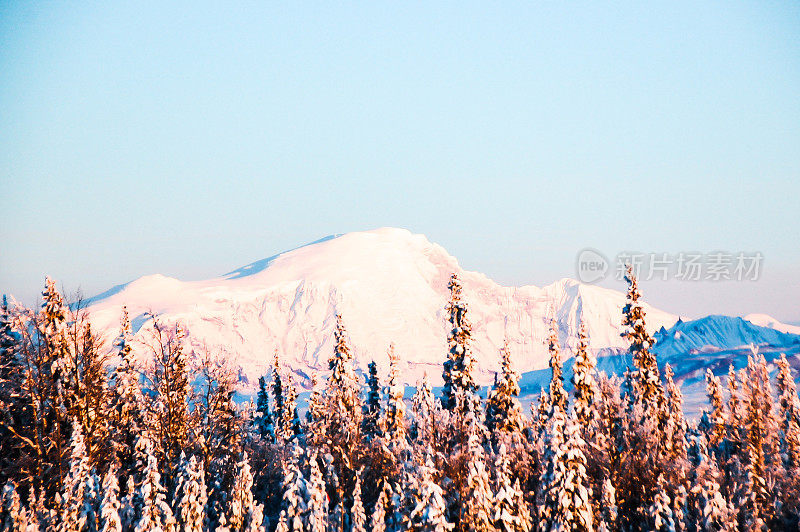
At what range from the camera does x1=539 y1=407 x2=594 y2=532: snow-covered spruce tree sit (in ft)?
80.4

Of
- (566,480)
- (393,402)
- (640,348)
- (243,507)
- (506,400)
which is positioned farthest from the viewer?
(393,402)

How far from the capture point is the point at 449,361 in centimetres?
4131

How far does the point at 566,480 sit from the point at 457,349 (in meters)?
16.5

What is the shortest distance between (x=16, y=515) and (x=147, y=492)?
4119 millimetres

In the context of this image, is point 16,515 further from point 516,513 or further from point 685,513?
point 685,513

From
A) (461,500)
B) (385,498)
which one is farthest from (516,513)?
(385,498)

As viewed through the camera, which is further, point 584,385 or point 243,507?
point 584,385

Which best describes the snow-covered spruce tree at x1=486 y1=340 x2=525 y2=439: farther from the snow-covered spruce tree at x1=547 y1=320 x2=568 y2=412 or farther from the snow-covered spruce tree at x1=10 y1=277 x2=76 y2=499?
the snow-covered spruce tree at x1=10 y1=277 x2=76 y2=499

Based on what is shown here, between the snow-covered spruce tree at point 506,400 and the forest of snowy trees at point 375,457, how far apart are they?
0.36 ft

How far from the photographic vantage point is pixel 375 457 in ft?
109

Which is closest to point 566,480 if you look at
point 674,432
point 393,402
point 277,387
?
point 674,432

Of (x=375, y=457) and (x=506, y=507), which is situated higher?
(x=506, y=507)

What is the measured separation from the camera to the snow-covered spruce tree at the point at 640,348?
36.6 m

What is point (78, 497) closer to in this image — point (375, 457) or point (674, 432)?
point (375, 457)
